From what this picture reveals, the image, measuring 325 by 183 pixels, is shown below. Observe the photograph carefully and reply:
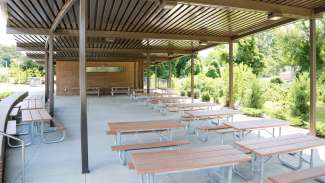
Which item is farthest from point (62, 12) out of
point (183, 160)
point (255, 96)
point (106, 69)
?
point (106, 69)

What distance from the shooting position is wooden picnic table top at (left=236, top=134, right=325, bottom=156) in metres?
3.18

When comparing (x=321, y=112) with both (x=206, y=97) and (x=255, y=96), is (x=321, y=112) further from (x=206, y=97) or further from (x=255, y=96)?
(x=206, y=97)

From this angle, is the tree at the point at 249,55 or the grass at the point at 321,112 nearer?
the grass at the point at 321,112

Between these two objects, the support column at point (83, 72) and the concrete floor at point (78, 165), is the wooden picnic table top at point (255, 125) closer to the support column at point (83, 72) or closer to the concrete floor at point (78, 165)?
the concrete floor at point (78, 165)

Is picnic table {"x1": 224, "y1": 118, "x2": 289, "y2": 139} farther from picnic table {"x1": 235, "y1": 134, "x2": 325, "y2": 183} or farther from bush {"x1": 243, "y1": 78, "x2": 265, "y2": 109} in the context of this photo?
bush {"x1": 243, "y1": 78, "x2": 265, "y2": 109}

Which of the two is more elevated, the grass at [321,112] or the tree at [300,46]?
the tree at [300,46]

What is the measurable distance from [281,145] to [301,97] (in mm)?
5346

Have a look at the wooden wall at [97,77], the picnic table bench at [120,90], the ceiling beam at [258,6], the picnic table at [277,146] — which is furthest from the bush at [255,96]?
the wooden wall at [97,77]

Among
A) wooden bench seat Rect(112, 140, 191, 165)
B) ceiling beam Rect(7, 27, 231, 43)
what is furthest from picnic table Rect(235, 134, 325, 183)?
ceiling beam Rect(7, 27, 231, 43)

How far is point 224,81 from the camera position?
42.6ft

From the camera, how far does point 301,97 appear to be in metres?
7.96

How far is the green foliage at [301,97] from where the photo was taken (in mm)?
7865

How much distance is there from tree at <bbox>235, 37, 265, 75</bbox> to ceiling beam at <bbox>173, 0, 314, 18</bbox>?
12751mm

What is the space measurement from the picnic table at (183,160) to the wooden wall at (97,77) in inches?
664
